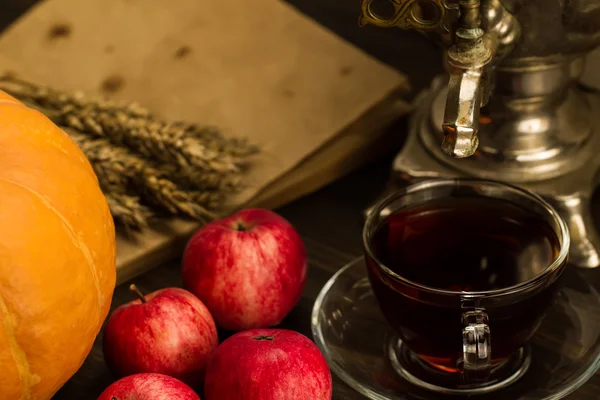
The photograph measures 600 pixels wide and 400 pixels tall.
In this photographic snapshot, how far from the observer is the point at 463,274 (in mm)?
710

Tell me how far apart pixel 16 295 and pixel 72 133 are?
1.14ft

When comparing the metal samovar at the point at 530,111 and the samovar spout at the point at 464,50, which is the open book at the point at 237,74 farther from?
the samovar spout at the point at 464,50

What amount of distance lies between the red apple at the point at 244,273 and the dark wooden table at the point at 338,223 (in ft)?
0.14

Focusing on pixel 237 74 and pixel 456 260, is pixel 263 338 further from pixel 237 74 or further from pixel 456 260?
pixel 237 74

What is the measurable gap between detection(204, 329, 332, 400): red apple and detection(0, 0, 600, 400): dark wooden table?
0.24 feet

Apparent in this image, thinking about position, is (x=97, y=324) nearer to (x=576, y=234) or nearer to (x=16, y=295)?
(x=16, y=295)

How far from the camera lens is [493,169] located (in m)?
0.85

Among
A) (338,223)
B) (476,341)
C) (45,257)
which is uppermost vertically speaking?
(45,257)

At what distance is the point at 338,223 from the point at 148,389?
34 centimetres

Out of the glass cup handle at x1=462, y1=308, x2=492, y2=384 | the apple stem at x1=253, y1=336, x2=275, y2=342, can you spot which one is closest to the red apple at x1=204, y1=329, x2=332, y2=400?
the apple stem at x1=253, y1=336, x2=275, y2=342

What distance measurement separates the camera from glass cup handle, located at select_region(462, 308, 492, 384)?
618mm

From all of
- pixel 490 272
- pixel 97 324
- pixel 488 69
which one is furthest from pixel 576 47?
pixel 97 324

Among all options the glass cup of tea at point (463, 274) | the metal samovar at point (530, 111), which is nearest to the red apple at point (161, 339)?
the glass cup of tea at point (463, 274)

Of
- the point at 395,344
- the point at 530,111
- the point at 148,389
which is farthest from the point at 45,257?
the point at 530,111
